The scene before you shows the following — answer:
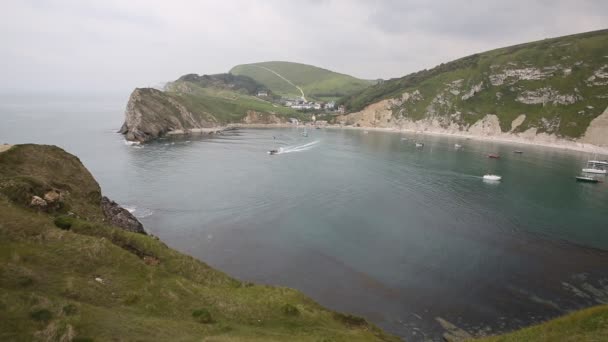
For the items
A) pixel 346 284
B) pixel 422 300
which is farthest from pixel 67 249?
pixel 422 300

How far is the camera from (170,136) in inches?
7628

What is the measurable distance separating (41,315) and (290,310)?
52.0 ft

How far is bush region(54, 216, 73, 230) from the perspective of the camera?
97.3 ft

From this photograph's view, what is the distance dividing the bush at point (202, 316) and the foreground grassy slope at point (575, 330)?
1767 centimetres

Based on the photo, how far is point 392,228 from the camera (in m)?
66.1

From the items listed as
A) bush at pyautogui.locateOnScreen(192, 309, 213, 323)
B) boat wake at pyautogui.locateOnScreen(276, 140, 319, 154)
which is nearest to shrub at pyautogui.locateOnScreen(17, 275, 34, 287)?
bush at pyautogui.locateOnScreen(192, 309, 213, 323)

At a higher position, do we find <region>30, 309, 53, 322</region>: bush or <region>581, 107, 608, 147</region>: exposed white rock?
<region>581, 107, 608, 147</region>: exposed white rock

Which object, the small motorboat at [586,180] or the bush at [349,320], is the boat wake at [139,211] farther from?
the small motorboat at [586,180]

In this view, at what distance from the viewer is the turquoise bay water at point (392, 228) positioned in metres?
42.7

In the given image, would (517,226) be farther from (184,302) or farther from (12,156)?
(12,156)

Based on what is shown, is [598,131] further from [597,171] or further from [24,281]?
[24,281]

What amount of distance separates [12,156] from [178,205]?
114ft

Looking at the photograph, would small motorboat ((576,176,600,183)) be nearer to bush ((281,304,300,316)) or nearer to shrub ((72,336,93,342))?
bush ((281,304,300,316))

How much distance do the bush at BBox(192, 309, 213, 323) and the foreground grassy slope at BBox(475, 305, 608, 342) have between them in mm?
17667
